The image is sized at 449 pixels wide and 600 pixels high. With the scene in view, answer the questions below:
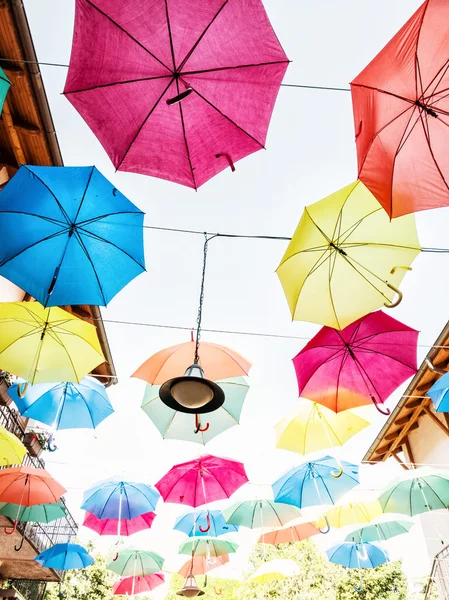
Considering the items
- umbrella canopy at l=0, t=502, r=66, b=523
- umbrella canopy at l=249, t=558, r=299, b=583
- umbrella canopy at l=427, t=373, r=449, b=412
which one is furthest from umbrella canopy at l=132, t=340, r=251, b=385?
umbrella canopy at l=249, t=558, r=299, b=583

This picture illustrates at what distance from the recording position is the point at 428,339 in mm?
8703

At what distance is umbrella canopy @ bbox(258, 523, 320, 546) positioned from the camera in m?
9.50

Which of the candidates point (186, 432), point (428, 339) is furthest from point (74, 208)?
point (428, 339)

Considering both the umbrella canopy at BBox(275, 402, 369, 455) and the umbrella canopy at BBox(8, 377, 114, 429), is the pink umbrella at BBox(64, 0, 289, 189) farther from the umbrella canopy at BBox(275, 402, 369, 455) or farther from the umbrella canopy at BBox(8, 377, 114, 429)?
the umbrella canopy at BBox(275, 402, 369, 455)

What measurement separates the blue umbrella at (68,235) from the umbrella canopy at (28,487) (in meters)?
4.04

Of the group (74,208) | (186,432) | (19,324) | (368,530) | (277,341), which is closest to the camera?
(74,208)

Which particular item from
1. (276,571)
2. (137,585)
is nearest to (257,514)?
(276,571)

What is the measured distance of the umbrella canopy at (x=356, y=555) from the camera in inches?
389

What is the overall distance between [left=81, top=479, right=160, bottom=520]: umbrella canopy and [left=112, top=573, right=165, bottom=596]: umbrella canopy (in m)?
4.55

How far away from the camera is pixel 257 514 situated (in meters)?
8.76

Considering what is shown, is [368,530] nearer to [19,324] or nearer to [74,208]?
[19,324]

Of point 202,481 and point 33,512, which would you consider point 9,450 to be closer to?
point 33,512

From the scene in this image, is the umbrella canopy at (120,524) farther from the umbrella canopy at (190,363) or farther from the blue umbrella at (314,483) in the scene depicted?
the umbrella canopy at (190,363)

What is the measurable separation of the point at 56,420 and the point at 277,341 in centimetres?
376
